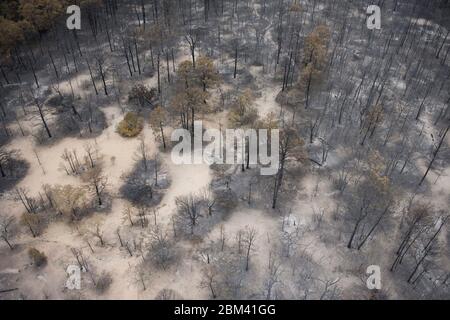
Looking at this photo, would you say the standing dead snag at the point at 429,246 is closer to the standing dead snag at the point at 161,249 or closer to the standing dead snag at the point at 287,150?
the standing dead snag at the point at 287,150

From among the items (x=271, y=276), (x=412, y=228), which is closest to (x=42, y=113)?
(x=271, y=276)

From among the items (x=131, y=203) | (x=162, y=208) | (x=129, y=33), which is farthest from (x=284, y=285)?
(x=129, y=33)

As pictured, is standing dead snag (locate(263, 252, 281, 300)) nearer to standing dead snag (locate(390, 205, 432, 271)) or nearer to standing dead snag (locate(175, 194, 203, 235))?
standing dead snag (locate(175, 194, 203, 235))

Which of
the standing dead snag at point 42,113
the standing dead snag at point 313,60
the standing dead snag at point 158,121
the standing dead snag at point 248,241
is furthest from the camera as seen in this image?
the standing dead snag at point 313,60

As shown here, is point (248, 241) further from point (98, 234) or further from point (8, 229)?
point (8, 229)

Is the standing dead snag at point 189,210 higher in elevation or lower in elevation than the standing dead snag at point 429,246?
higher

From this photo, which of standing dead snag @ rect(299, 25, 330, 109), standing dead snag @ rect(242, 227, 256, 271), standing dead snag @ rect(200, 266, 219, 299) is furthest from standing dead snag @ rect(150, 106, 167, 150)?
standing dead snag @ rect(299, 25, 330, 109)

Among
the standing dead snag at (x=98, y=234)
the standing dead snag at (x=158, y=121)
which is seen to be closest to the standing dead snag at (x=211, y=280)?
the standing dead snag at (x=98, y=234)

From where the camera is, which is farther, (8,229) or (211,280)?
(8,229)
